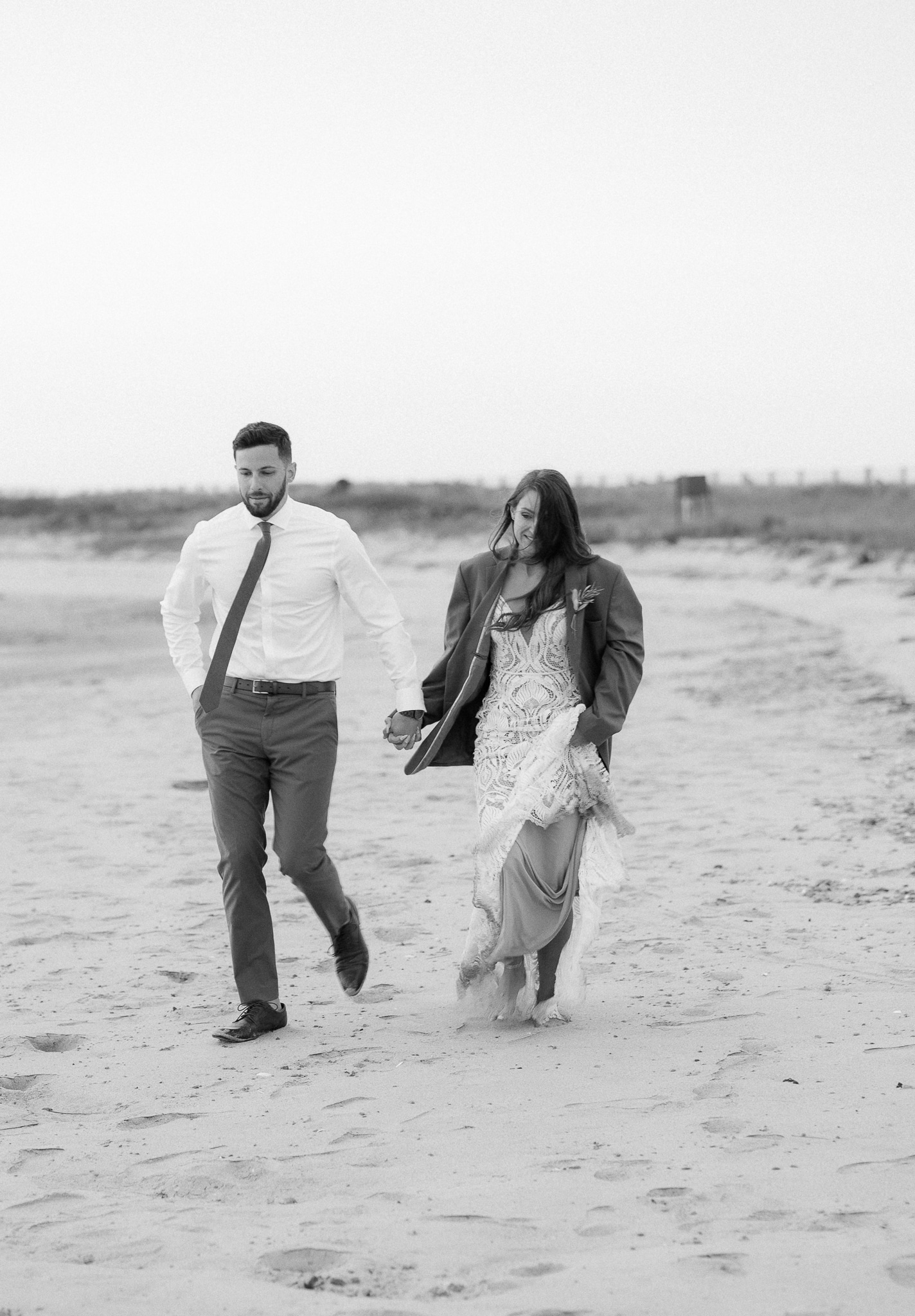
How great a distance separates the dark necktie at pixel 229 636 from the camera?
4.78 m

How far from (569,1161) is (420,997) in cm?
164

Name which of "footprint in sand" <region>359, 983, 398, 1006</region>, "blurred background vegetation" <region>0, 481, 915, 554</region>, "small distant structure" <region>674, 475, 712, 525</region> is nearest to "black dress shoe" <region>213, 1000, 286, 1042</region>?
"footprint in sand" <region>359, 983, 398, 1006</region>

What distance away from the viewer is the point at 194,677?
16.5 ft

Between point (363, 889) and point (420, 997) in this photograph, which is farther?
point (363, 889)

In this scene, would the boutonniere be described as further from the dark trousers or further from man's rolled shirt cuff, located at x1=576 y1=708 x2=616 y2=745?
the dark trousers

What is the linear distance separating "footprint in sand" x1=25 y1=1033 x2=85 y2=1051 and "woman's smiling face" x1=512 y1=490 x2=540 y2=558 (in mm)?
2119

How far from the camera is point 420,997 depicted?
524 centimetres

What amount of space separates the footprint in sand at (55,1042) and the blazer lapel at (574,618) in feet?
6.56

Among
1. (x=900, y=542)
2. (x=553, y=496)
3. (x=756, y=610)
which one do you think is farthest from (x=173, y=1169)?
(x=900, y=542)

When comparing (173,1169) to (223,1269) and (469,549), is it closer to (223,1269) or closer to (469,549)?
(223,1269)

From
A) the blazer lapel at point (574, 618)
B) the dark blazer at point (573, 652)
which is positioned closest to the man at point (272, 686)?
the dark blazer at point (573, 652)

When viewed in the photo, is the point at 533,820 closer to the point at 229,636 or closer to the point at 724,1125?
the point at 229,636

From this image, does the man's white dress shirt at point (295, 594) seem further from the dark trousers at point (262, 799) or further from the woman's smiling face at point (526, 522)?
the woman's smiling face at point (526, 522)

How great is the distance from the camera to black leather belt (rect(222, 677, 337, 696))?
4797 mm
